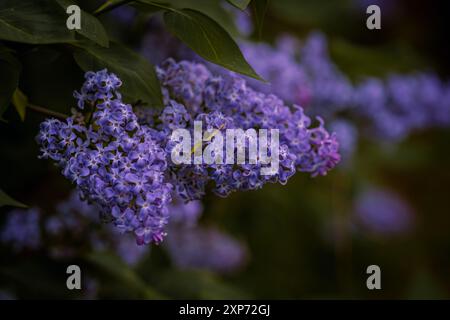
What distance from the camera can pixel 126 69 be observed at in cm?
108

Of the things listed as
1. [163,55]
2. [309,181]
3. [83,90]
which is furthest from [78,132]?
[309,181]

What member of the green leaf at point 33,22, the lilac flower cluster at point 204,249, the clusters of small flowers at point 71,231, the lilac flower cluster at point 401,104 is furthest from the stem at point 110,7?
the lilac flower cluster at point 401,104

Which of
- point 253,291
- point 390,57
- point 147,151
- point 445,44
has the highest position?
point 445,44

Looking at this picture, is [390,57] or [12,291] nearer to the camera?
[12,291]

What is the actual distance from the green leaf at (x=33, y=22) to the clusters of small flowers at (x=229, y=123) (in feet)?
0.74

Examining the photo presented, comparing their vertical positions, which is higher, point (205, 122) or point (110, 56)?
point (110, 56)

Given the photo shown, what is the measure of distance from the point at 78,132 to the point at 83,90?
7cm

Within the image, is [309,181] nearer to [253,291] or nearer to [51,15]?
[253,291]

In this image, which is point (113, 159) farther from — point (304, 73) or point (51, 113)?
point (304, 73)

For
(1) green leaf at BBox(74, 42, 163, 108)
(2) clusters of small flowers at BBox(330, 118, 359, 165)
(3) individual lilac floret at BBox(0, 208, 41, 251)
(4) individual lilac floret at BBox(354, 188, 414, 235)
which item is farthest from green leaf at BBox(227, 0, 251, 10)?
(4) individual lilac floret at BBox(354, 188, 414, 235)

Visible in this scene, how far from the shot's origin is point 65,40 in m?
0.94

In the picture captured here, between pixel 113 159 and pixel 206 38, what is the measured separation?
24 cm

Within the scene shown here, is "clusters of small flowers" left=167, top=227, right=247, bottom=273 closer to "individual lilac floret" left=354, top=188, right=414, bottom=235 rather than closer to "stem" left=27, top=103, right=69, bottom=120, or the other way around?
"individual lilac floret" left=354, top=188, right=414, bottom=235

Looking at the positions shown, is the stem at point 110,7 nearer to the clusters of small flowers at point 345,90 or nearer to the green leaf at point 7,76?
the green leaf at point 7,76
